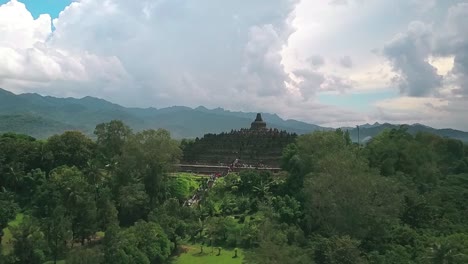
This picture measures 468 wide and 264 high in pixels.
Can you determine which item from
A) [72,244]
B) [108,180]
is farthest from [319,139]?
[72,244]

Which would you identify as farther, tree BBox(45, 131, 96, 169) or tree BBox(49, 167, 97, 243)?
tree BBox(45, 131, 96, 169)

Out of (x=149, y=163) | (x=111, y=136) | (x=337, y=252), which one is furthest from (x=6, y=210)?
(x=337, y=252)

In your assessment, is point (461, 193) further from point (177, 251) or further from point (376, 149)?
point (177, 251)

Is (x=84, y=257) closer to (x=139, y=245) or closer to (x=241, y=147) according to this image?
(x=139, y=245)

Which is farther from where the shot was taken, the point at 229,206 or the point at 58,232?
the point at 229,206

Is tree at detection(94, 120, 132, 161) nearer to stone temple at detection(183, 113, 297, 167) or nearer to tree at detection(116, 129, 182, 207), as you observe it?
tree at detection(116, 129, 182, 207)

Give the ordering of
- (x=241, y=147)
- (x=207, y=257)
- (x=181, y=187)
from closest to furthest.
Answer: (x=207, y=257) → (x=181, y=187) → (x=241, y=147)

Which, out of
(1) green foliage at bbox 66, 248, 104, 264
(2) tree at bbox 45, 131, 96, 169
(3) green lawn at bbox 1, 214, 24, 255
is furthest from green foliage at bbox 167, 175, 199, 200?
(1) green foliage at bbox 66, 248, 104, 264

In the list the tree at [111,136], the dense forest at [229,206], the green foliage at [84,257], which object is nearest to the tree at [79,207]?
the dense forest at [229,206]
